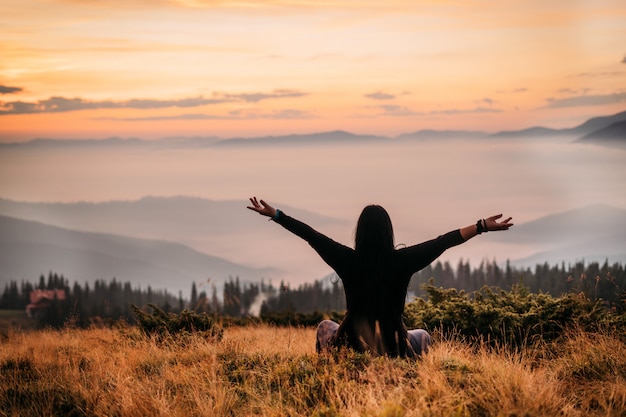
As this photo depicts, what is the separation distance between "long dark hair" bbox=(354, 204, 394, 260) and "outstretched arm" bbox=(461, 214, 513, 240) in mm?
879

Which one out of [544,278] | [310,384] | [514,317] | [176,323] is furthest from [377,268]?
[544,278]

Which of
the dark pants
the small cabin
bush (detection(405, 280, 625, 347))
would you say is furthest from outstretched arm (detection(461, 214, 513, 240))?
the small cabin

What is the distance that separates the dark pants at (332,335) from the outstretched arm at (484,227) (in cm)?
154

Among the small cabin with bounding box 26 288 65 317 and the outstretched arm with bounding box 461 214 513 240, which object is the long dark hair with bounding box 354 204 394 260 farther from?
the small cabin with bounding box 26 288 65 317

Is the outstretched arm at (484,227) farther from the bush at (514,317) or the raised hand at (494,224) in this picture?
the bush at (514,317)

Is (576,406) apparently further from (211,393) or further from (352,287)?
(211,393)

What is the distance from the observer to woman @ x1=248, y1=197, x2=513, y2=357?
9.09 metres

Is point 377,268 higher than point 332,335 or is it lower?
higher

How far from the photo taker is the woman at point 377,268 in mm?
9094

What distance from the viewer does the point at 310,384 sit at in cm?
864

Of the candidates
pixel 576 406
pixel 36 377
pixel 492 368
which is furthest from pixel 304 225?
pixel 36 377

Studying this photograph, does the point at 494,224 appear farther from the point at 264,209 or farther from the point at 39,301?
the point at 39,301

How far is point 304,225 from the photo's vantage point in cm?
939

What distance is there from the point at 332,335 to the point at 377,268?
1.26 metres
